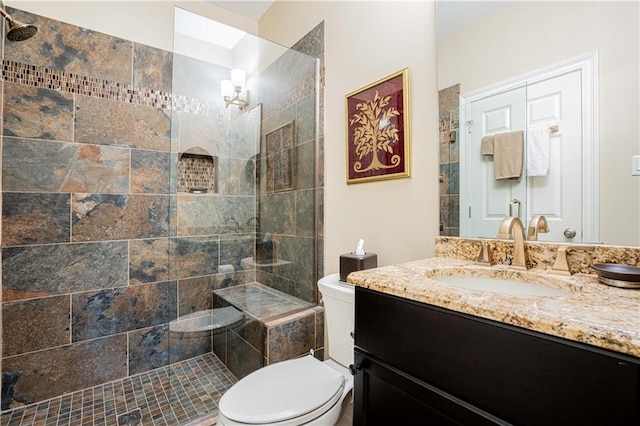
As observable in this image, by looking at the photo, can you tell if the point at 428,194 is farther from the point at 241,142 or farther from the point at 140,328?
the point at 140,328

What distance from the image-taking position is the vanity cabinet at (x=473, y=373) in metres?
0.53

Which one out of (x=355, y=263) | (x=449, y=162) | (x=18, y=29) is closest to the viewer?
(x=449, y=162)

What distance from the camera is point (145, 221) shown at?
2172 millimetres

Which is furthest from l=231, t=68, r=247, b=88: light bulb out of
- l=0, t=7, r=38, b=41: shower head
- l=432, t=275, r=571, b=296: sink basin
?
l=432, t=275, r=571, b=296: sink basin

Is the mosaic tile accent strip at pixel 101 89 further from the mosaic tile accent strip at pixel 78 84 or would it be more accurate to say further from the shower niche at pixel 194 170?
the shower niche at pixel 194 170

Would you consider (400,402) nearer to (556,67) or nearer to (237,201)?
(556,67)

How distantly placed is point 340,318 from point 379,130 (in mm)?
983

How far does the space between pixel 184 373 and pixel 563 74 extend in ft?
8.44

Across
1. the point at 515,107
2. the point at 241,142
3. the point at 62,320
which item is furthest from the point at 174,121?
the point at 515,107

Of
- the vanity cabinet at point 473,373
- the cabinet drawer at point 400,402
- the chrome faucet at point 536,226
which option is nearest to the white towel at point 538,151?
the chrome faucet at point 536,226

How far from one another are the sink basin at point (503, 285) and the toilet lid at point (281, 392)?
2.08ft

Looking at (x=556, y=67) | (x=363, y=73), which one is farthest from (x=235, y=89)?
(x=556, y=67)

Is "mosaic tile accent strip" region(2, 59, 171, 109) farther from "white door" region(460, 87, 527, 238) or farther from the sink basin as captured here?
the sink basin

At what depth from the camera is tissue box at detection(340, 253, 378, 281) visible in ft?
4.74
